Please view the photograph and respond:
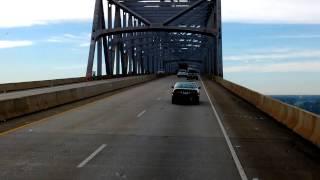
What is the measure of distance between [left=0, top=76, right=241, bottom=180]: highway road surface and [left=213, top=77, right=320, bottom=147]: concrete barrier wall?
102 inches

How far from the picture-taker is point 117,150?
1397 centimetres

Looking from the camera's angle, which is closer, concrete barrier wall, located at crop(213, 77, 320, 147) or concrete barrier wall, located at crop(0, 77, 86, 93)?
concrete barrier wall, located at crop(213, 77, 320, 147)

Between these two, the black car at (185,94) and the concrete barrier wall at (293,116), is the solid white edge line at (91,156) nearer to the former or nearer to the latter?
the concrete barrier wall at (293,116)

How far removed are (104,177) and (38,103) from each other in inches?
702

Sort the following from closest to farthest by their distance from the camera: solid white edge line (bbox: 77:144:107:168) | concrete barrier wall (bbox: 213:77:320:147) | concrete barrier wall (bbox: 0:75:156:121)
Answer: solid white edge line (bbox: 77:144:107:168), concrete barrier wall (bbox: 213:77:320:147), concrete barrier wall (bbox: 0:75:156:121)

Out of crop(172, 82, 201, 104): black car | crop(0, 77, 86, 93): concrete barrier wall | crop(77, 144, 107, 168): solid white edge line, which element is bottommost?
crop(0, 77, 86, 93): concrete barrier wall

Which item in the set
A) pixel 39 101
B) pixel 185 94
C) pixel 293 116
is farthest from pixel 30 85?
pixel 293 116

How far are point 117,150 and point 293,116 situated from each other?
29.1 feet

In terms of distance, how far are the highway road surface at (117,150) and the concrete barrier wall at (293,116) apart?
102 inches

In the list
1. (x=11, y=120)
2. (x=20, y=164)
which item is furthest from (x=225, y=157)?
(x=11, y=120)

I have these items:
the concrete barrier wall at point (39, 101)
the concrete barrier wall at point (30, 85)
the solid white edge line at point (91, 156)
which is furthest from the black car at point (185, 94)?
the concrete barrier wall at point (30, 85)

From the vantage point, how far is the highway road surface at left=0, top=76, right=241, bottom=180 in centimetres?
1091

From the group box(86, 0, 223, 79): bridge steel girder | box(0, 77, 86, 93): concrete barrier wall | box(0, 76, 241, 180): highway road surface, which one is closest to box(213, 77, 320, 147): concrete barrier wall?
box(0, 76, 241, 180): highway road surface

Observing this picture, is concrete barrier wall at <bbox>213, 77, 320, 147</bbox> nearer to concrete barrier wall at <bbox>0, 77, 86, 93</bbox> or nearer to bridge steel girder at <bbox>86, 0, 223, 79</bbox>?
concrete barrier wall at <bbox>0, 77, 86, 93</bbox>
